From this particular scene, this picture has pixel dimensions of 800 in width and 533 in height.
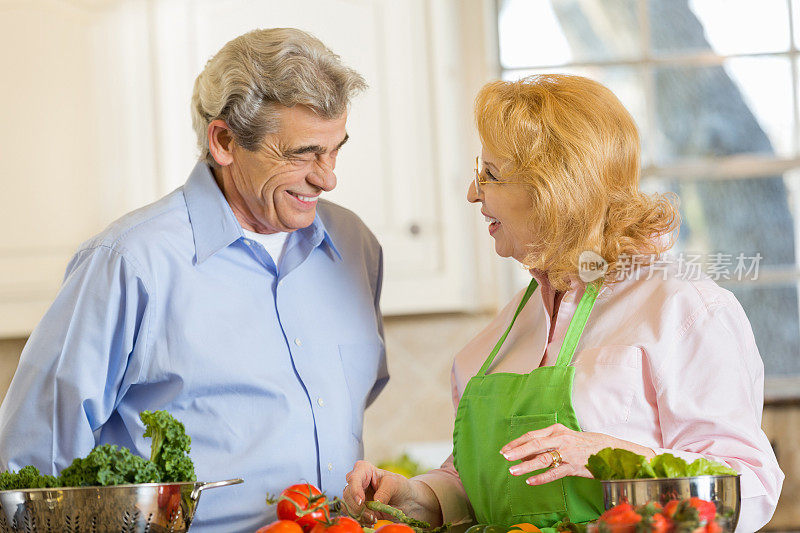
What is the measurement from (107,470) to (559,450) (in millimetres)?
567

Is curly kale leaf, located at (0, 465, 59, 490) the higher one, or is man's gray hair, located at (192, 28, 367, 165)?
man's gray hair, located at (192, 28, 367, 165)

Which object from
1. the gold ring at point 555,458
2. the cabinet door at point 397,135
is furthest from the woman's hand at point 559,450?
the cabinet door at point 397,135

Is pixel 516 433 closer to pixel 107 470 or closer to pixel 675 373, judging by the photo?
pixel 675 373

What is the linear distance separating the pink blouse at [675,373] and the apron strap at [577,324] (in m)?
0.01

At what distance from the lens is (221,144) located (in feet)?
5.43

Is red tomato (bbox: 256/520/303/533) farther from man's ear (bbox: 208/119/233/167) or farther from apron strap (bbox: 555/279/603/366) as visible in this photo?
man's ear (bbox: 208/119/233/167)

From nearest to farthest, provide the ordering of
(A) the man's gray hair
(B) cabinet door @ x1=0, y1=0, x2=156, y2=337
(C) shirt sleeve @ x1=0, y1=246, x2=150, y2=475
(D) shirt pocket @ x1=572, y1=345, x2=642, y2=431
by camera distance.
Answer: (D) shirt pocket @ x1=572, y1=345, x2=642, y2=431 → (C) shirt sleeve @ x1=0, y1=246, x2=150, y2=475 → (A) the man's gray hair → (B) cabinet door @ x1=0, y1=0, x2=156, y2=337

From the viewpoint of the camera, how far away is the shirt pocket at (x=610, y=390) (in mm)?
1348

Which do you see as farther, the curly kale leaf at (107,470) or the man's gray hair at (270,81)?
the man's gray hair at (270,81)

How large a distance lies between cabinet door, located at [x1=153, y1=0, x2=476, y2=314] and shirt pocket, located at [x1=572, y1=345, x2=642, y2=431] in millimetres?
1278

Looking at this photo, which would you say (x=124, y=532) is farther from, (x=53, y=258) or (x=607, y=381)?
(x=53, y=258)

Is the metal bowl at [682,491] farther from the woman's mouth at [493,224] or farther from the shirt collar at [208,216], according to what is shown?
the shirt collar at [208,216]

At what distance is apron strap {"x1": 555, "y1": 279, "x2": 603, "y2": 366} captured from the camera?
1423 millimetres

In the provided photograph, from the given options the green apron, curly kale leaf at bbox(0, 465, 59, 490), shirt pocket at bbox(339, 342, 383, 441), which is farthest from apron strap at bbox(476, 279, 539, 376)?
curly kale leaf at bbox(0, 465, 59, 490)
